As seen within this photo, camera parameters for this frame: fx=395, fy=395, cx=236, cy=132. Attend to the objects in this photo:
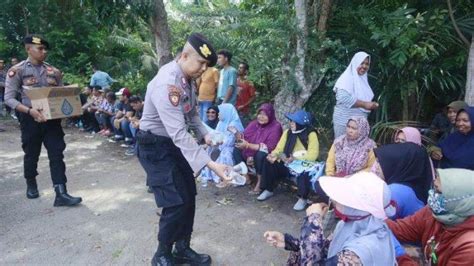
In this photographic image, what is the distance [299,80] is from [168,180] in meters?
3.05

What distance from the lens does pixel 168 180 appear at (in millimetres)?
2627

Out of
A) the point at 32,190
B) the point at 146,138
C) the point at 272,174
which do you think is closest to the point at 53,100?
the point at 32,190

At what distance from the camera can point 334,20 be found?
213 inches

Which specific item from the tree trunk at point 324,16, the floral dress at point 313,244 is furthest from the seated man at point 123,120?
the floral dress at point 313,244

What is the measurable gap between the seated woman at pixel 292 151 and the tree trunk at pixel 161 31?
3.68 metres

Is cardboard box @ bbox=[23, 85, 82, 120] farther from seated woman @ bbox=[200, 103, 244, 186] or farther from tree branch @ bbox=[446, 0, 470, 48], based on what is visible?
tree branch @ bbox=[446, 0, 470, 48]

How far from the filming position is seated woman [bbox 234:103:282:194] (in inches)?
175

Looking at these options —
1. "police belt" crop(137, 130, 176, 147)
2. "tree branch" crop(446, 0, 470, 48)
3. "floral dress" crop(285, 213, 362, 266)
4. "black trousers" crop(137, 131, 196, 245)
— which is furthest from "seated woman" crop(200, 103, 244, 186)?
"floral dress" crop(285, 213, 362, 266)

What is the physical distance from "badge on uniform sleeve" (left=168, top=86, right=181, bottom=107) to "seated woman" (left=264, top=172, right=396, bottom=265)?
1.03 metres

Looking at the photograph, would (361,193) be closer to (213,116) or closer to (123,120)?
(213,116)

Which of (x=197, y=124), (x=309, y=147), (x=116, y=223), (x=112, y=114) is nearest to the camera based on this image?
(x=197, y=124)

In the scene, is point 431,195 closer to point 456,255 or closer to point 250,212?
point 456,255

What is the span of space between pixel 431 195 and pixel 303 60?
337 cm

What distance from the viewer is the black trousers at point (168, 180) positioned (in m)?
2.64
